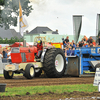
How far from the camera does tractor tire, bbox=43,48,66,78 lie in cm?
1304

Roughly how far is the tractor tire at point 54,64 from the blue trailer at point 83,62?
0.50 metres

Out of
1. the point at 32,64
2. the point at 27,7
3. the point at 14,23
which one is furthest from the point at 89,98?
the point at 14,23

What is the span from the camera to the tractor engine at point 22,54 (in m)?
12.9

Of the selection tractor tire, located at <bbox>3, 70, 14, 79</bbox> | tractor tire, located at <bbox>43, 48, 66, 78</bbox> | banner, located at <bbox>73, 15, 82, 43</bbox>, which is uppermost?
banner, located at <bbox>73, 15, 82, 43</bbox>

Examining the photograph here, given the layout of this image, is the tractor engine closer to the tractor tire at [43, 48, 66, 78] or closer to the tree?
the tractor tire at [43, 48, 66, 78]

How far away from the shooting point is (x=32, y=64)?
12570mm

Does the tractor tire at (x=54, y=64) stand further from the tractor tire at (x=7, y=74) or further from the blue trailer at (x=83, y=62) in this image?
the tractor tire at (x=7, y=74)

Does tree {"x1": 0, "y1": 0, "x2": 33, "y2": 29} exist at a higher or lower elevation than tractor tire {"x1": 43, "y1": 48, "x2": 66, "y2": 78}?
higher

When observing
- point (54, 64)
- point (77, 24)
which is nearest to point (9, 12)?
point (77, 24)

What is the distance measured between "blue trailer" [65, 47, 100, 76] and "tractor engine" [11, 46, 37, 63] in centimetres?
218

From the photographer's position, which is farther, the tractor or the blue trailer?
the blue trailer

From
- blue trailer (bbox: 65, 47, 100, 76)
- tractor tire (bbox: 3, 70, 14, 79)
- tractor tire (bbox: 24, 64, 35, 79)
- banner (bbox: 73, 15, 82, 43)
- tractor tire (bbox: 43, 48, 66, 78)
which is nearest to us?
tractor tire (bbox: 24, 64, 35, 79)

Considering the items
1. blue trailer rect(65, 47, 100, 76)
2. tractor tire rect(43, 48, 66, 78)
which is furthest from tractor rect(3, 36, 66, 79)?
blue trailer rect(65, 47, 100, 76)

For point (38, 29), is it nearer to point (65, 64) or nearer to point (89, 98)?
point (65, 64)
